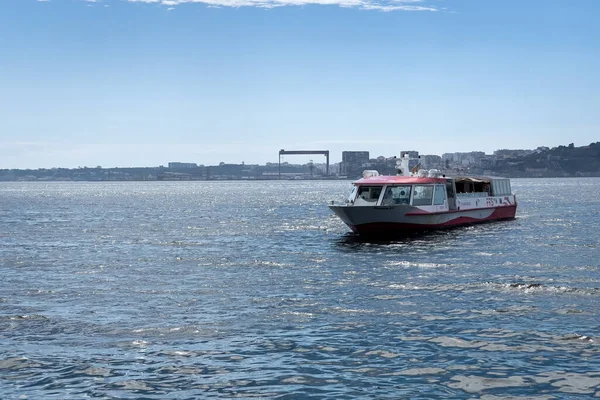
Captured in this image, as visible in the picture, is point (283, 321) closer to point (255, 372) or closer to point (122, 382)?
point (255, 372)

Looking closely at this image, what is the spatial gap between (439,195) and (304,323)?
129 feet

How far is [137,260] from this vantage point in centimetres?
4644

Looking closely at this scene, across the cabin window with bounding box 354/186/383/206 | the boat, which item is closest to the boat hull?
the boat

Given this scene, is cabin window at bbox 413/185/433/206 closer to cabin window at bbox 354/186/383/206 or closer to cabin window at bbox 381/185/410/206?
cabin window at bbox 381/185/410/206

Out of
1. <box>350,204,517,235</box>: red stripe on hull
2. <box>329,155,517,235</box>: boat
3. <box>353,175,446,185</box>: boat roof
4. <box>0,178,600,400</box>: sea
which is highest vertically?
<box>353,175,446,185</box>: boat roof

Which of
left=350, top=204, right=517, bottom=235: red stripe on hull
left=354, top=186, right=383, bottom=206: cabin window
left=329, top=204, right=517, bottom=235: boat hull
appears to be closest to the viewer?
left=329, top=204, right=517, bottom=235: boat hull

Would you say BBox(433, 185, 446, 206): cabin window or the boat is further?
BBox(433, 185, 446, 206): cabin window

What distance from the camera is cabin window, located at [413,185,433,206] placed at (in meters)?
60.5

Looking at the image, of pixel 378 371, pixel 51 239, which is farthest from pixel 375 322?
pixel 51 239

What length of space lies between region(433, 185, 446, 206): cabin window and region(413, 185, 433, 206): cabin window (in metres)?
0.61

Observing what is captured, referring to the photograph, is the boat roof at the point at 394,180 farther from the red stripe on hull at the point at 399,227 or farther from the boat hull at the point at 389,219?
the red stripe on hull at the point at 399,227

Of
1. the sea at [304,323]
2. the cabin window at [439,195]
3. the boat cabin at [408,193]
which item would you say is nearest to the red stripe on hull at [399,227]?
the boat cabin at [408,193]

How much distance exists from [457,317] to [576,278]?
11809mm

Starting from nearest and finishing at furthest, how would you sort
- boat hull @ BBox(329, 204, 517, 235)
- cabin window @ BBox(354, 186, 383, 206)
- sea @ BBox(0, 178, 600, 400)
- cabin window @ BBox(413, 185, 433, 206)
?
sea @ BBox(0, 178, 600, 400), boat hull @ BBox(329, 204, 517, 235), cabin window @ BBox(354, 186, 383, 206), cabin window @ BBox(413, 185, 433, 206)
